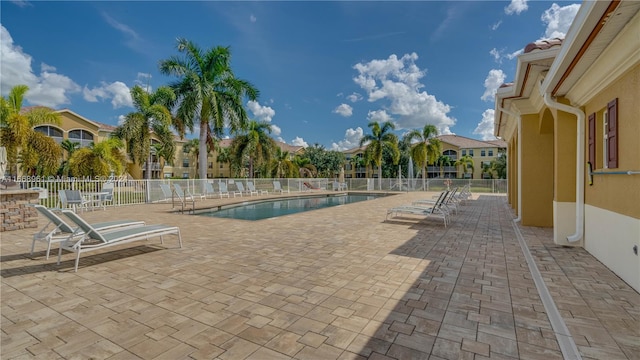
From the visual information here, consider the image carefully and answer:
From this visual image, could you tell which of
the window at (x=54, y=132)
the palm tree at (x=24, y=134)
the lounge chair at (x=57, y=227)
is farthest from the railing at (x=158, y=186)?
the window at (x=54, y=132)

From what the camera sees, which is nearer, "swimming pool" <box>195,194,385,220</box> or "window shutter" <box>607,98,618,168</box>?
"window shutter" <box>607,98,618,168</box>


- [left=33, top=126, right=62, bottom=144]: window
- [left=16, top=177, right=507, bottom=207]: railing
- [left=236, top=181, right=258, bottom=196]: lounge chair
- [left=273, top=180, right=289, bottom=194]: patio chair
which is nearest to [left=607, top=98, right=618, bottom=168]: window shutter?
[left=16, top=177, right=507, bottom=207]: railing

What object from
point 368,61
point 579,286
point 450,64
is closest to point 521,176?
point 579,286

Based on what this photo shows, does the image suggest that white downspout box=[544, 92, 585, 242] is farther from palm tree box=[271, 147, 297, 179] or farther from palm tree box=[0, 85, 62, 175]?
palm tree box=[271, 147, 297, 179]

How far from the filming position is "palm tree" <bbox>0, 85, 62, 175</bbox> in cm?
1388

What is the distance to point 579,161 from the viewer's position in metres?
5.46

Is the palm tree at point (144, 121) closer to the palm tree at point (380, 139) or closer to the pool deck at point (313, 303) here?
the pool deck at point (313, 303)

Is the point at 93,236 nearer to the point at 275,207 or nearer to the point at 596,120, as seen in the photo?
the point at 596,120

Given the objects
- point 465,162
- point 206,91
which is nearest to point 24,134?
point 206,91

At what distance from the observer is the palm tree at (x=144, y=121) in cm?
1747

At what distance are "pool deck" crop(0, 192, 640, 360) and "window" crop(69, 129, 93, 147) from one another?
1753 inches

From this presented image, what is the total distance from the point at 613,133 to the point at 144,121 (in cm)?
2050

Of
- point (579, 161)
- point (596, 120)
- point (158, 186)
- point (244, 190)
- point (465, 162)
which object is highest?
point (465, 162)

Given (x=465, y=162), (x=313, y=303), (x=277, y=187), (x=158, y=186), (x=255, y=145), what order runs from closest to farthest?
1. (x=313, y=303)
2. (x=158, y=186)
3. (x=277, y=187)
4. (x=255, y=145)
5. (x=465, y=162)
